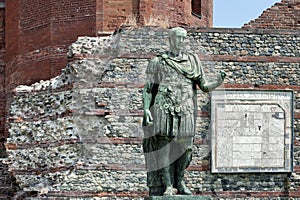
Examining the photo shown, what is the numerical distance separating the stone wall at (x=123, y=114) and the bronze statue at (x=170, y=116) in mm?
8525

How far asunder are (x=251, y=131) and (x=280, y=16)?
3.99 m

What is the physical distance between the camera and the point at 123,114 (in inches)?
782

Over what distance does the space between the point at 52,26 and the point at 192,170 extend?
5977 mm

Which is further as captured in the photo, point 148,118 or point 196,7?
point 196,7

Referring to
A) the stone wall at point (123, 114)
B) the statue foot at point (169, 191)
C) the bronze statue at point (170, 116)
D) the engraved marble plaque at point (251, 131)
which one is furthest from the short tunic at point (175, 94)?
the engraved marble plaque at point (251, 131)

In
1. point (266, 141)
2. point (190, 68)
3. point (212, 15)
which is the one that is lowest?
point (266, 141)

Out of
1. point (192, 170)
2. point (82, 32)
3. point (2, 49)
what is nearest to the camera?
point (192, 170)

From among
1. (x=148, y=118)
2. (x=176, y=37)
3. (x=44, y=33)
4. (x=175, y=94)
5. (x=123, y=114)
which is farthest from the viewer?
(x=44, y=33)

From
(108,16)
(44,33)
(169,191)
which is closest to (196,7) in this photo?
(108,16)

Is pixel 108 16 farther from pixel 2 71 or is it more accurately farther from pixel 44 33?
pixel 2 71

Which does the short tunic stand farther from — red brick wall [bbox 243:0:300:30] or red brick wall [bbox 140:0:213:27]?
red brick wall [bbox 243:0:300:30]

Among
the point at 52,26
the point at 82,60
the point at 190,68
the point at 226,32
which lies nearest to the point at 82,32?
the point at 52,26

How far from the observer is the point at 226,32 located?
20.6 metres

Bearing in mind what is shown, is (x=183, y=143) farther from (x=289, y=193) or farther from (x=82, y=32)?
(x=82, y=32)
